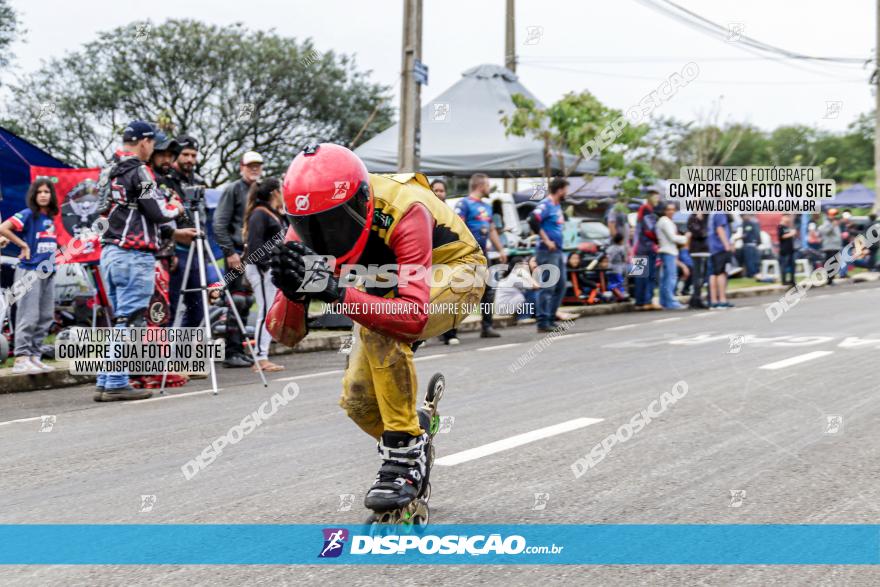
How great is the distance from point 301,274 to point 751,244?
2645 cm

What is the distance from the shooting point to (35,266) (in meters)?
10.4

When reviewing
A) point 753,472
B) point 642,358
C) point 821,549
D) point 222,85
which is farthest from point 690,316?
point 222,85

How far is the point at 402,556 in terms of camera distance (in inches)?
163

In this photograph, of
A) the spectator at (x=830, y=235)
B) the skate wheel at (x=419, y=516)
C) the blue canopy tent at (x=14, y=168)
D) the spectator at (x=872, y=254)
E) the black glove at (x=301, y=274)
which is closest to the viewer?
the black glove at (x=301, y=274)

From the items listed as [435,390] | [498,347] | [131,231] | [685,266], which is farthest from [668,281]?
[435,390]

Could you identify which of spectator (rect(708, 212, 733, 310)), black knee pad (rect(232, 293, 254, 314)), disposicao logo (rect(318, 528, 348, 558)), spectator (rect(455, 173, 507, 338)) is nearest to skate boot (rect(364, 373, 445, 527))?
disposicao logo (rect(318, 528, 348, 558))

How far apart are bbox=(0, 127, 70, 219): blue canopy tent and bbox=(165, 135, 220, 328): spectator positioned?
3.11m

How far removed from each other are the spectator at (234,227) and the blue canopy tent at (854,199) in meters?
37.4

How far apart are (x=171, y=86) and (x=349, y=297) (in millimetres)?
44597

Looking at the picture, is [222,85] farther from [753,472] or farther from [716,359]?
[753,472]

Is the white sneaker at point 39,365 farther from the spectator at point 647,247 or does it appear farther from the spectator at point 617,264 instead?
the spectator at point 617,264

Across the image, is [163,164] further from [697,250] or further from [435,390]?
[697,250]

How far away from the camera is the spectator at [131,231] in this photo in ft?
28.8

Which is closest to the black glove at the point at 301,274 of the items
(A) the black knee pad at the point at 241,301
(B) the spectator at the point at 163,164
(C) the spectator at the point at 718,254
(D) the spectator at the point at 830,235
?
(B) the spectator at the point at 163,164
